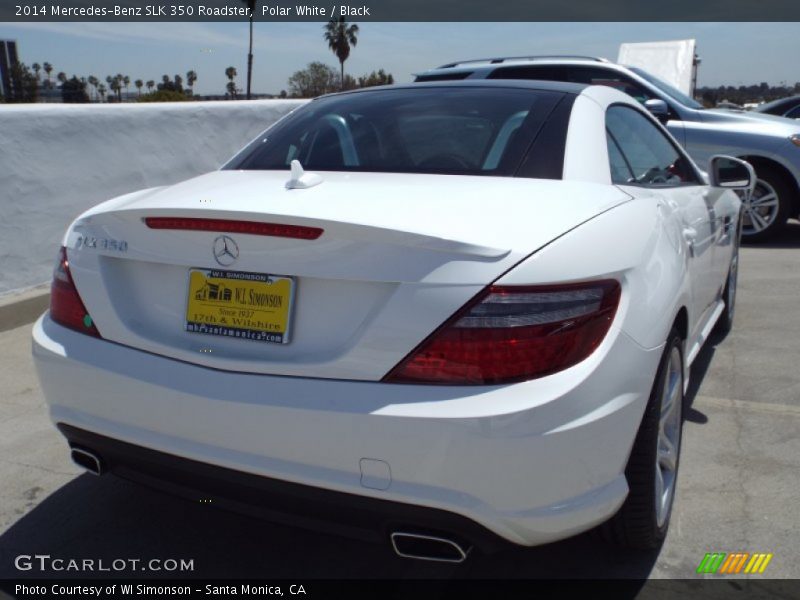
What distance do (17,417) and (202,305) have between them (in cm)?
213

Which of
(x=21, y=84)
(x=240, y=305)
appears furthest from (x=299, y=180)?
(x=21, y=84)

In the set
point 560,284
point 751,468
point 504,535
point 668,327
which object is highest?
point 560,284

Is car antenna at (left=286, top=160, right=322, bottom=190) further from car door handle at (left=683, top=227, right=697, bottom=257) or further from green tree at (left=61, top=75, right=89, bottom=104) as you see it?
green tree at (left=61, top=75, right=89, bottom=104)

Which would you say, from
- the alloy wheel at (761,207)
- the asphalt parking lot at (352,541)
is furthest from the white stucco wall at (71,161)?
the alloy wheel at (761,207)

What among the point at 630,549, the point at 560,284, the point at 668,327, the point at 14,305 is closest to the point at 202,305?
the point at 560,284

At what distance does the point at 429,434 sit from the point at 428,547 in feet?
1.16

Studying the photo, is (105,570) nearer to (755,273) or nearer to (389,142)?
(389,142)

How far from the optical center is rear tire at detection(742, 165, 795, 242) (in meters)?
8.07

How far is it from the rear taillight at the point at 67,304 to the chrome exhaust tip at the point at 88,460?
0.37 metres

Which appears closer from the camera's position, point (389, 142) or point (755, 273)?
point (389, 142)

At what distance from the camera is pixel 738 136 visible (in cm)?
814

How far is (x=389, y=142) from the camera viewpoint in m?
2.94

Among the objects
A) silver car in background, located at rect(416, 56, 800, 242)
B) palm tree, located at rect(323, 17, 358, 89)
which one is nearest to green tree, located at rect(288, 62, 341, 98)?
palm tree, located at rect(323, 17, 358, 89)

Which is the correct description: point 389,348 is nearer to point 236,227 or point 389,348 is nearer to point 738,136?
point 236,227
